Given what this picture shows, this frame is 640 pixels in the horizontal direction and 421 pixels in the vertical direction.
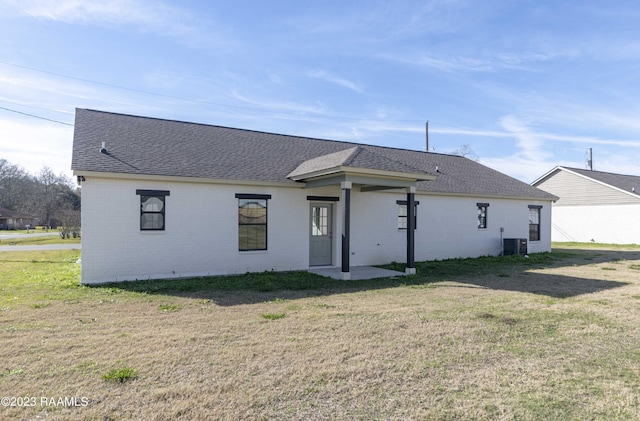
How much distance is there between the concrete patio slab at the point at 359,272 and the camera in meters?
11.4

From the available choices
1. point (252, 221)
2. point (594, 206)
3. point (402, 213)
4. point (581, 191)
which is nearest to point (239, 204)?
point (252, 221)

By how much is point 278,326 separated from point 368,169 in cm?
572

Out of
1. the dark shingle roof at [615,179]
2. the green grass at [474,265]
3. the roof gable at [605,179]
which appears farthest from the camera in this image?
the dark shingle roof at [615,179]

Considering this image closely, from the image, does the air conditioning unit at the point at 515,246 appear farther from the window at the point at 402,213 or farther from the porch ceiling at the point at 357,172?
the porch ceiling at the point at 357,172

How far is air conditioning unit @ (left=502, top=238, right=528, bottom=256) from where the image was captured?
16.9 m

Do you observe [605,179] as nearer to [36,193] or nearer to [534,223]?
[534,223]

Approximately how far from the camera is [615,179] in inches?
1131

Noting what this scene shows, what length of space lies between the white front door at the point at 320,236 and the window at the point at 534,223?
1121 centimetres

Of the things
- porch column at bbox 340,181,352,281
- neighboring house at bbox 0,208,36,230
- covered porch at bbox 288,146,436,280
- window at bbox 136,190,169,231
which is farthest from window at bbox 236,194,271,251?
neighboring house at bbox 0,208,36,230

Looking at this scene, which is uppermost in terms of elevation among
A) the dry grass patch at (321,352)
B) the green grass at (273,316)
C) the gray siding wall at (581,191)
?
the gray siding wall at (581,191)

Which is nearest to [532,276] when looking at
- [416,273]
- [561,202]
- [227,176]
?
[416,273]

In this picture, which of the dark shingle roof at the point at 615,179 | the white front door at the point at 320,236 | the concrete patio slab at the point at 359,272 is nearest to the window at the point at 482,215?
the concrete patio slab at the point at 359,272

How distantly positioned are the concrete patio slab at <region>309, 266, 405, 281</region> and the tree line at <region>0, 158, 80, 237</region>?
44832mm

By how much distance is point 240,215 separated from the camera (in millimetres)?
11570
